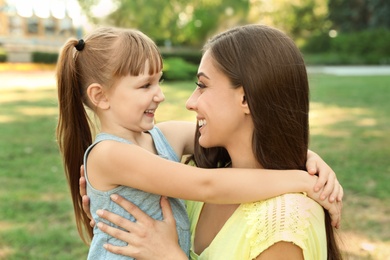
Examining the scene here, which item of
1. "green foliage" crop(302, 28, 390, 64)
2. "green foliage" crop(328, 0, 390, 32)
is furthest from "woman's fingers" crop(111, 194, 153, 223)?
"green foliage" crop(328, 0, 390, 32)

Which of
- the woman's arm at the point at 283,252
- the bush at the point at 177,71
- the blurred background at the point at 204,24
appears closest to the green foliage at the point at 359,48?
the blurred background at the point at 204,24

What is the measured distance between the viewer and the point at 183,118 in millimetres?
10992

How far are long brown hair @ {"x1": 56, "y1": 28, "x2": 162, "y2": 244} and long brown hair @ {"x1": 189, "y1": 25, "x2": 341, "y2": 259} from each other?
0.31 metres

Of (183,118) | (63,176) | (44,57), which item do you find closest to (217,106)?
(63,176)

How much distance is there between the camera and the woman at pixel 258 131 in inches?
81.0

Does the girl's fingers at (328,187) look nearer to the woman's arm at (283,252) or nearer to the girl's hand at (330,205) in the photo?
the girl's hand at (330,205)

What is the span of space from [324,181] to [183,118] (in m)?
8.86

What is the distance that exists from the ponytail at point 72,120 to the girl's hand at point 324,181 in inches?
38.6

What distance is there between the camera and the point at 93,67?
245 centimetres

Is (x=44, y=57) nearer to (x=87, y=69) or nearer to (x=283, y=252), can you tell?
(x=87, y=69)

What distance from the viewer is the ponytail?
2.49 metres

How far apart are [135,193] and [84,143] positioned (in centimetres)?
42

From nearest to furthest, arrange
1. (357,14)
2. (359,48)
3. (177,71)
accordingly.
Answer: (177,71), (359,48), (357,14)

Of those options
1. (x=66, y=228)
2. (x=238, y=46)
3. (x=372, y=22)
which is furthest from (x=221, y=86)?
(x=372, y=22)
